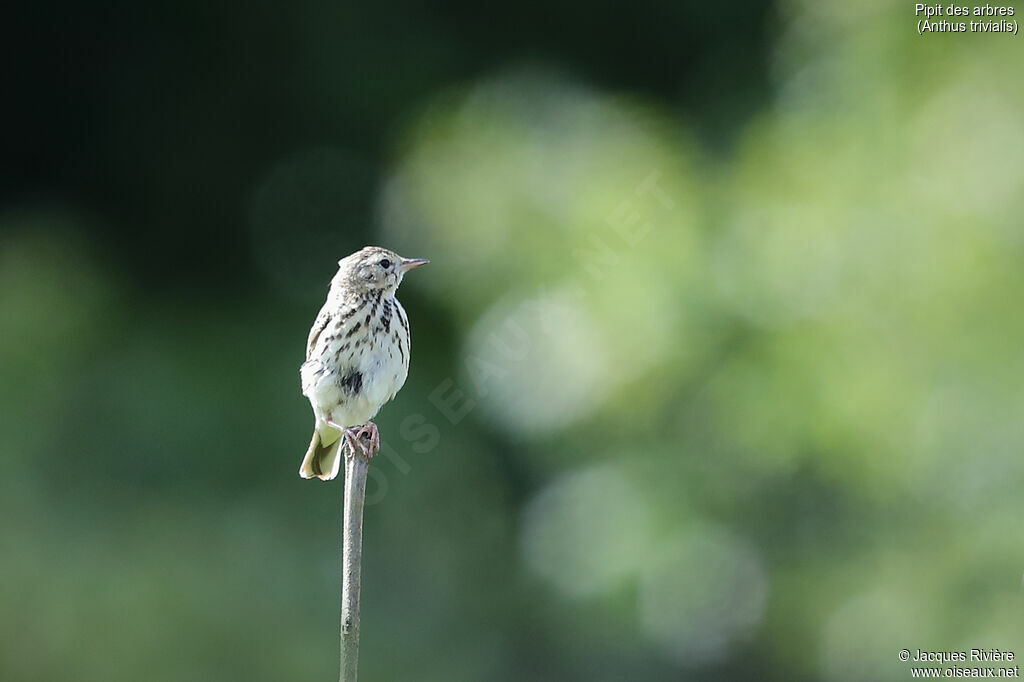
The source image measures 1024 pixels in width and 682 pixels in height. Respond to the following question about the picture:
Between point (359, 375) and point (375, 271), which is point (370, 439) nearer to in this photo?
point (359, 375)

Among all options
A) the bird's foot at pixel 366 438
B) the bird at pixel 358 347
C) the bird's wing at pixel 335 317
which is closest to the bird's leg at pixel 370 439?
the bird's foot at pixel 366 438

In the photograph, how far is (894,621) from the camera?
3.47 m

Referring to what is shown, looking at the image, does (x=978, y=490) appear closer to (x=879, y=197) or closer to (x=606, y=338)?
(x=879, y=197)

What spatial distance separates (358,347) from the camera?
2.76 metres

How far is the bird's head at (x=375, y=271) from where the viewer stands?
2.82 m

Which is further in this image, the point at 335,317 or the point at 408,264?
the point at 335,317

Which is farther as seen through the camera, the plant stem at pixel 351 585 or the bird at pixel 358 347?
the bird at pixel 358 347

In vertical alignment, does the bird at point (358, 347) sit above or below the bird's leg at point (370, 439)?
above

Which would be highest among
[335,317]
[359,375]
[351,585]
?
[335,317]

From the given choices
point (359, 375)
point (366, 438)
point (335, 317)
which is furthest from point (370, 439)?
point (335, 317)

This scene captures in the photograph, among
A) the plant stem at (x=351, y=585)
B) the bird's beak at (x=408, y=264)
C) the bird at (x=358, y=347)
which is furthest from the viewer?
the bird at (x=358, y=347)

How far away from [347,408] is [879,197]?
162 centimetres

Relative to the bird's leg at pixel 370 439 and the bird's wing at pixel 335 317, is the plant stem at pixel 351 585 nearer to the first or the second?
the bird's leg at pixel 370 439

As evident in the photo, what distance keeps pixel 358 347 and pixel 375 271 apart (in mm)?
198
